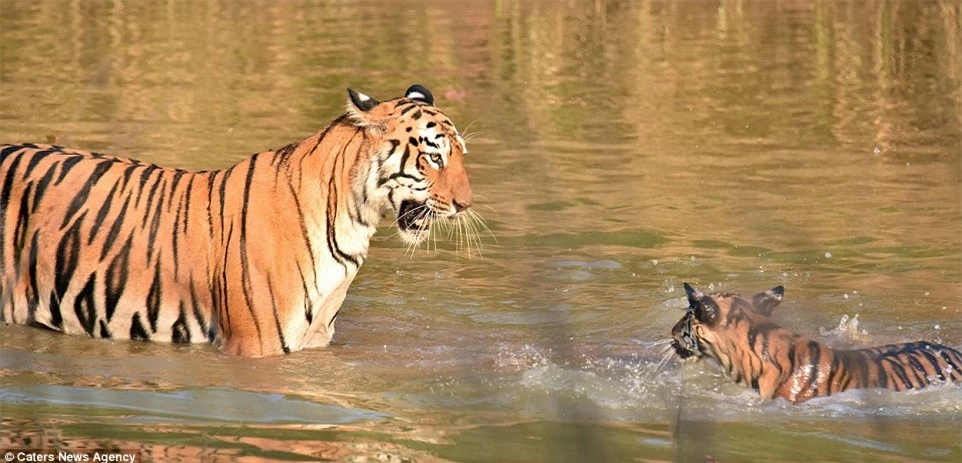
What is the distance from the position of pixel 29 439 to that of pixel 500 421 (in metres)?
A: 1.55

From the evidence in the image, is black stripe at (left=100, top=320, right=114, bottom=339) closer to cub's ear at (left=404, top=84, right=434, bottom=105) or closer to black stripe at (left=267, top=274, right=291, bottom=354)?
black stripe at (left=267, top=274, right=291, bottom=354)

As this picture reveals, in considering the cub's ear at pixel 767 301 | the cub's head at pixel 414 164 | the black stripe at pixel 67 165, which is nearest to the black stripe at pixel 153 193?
the black stripe at pixel 67 165

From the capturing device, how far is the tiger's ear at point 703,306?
20.5 feet

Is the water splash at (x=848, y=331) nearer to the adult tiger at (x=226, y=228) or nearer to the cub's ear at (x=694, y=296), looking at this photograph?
the cub's ear at (x=694, y=296)

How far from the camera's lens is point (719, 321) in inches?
248

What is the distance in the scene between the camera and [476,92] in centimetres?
1536

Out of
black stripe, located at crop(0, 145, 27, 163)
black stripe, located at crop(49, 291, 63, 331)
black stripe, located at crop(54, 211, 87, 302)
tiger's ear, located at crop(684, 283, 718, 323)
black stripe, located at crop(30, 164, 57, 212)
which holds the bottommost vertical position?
black stripe, located at crop(49, 291, 63, 331)

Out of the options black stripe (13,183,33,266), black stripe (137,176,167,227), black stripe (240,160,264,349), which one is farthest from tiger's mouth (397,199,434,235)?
black stripe (13,183,33,266)

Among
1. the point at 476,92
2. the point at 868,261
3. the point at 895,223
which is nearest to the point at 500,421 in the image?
the point at 868,261

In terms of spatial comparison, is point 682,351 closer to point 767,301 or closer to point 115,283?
point 767,301

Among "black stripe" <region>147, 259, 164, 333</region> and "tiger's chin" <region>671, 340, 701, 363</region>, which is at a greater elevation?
"black stripe" <region>147, 259, 164, 333</region>

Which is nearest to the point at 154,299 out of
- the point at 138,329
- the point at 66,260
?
the point at 138,329

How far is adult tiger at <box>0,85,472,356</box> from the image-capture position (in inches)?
253

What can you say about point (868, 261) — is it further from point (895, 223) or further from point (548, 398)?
point (548, 398)
